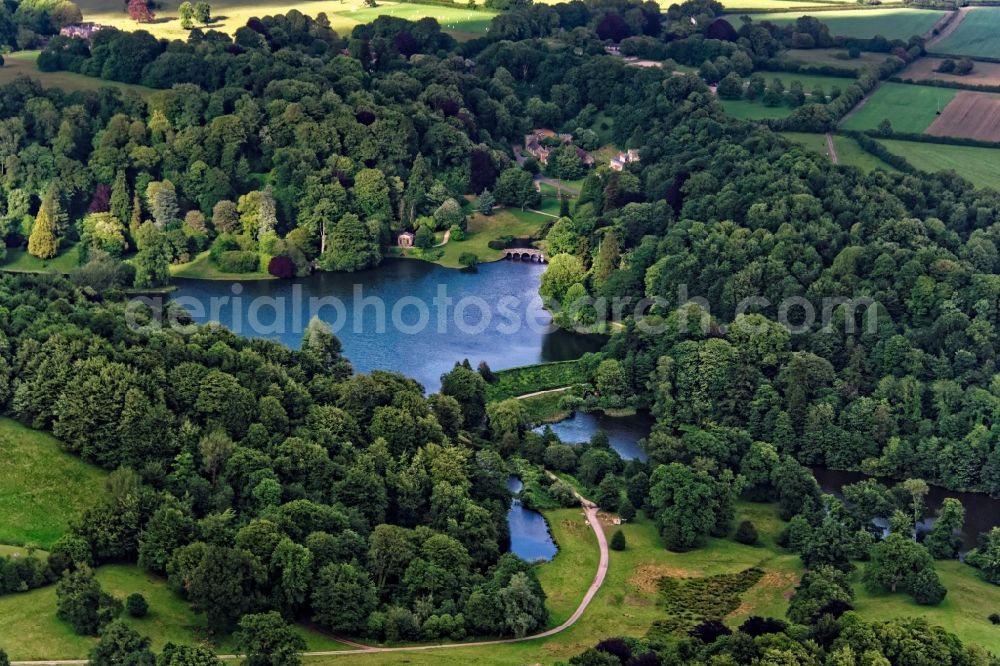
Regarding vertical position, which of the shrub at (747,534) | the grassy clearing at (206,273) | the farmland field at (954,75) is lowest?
the shrub at (747,534)

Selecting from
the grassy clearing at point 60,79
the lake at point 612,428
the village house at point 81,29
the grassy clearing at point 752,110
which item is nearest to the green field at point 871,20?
the grassy clearing at point 752,110

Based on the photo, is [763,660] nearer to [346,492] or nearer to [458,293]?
[346,492]

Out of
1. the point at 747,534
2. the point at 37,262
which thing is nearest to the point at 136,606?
the point at 747,534

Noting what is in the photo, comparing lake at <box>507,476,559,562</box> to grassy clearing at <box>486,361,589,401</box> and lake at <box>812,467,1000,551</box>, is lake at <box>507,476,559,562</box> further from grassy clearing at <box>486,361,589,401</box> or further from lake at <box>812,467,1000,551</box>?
lake at <box>812,467,1000,551</box>

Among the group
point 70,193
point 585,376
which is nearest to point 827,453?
point 585,376

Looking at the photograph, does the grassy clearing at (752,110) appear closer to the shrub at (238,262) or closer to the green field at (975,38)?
the green field at (975,38)

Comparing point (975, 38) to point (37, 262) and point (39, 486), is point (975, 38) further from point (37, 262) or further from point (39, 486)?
point (39, 486)
